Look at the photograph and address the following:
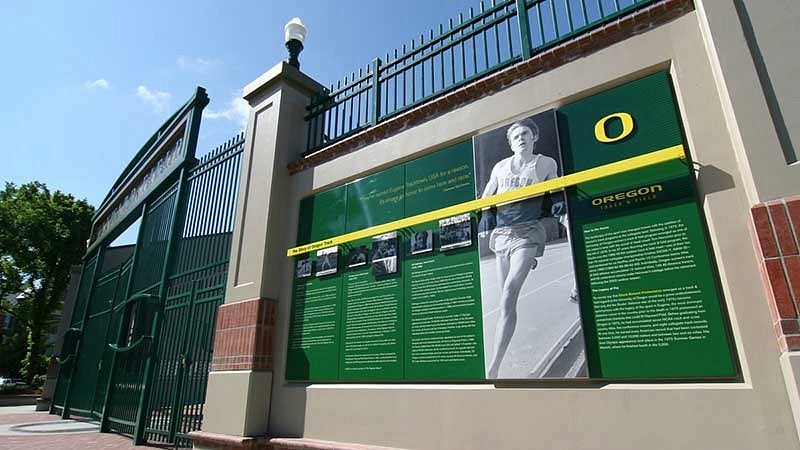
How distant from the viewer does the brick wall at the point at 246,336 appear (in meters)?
5.31

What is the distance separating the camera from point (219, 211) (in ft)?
23.9

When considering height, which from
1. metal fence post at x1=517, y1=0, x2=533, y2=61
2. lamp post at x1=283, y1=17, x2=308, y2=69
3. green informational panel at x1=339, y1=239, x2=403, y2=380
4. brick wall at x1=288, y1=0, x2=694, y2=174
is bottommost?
green informational panel at x1=339, y1=239, x2=403, y2=380

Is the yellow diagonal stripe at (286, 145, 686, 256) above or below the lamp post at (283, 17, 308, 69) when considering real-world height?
below

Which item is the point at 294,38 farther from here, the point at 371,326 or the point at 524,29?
the point at 371,326

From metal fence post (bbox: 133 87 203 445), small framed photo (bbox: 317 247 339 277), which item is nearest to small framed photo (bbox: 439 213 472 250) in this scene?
small framed photo (bbox: 317 247 339 277)

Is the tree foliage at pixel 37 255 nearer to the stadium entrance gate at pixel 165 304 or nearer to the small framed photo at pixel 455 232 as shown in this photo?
the stadium entrance gate at pixel 165 304

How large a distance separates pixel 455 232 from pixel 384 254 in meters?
0.87

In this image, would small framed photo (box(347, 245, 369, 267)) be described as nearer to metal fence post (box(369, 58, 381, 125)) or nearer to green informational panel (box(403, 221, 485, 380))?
green informational panel (box(403, 221, 485, 380))

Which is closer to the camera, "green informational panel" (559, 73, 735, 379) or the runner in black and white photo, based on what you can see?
"green informational panel" (559, 73, 735, 379)

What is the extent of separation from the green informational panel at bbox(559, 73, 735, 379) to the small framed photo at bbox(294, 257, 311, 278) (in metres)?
3.14

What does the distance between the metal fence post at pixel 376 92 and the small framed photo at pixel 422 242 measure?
1786 millimetres

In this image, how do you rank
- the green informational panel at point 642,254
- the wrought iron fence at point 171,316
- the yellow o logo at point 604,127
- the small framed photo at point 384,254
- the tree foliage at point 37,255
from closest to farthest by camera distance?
the green informational panel at point 642,254
the yellow o logo at point 604,127
the small framed photo at point 384,254
the wrought iron fence at point 171,316
the tree foliage at point 37,255

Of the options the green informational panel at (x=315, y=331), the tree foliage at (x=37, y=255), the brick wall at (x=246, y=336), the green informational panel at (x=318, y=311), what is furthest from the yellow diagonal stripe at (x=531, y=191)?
the tree foliage at (x=37, y=255)

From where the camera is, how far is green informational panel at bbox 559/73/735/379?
290 centimetres
